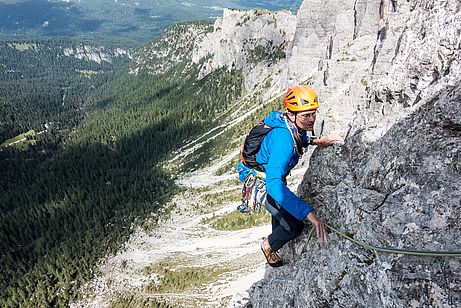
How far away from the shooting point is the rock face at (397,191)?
6805mm

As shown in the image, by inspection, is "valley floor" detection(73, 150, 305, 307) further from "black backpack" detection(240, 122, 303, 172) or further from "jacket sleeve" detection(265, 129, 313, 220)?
"jacket sleeve" detection(265, 129, 313, 220)

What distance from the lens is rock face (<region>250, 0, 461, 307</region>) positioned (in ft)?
22.3

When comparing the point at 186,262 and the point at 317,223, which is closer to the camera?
the point at 317,223

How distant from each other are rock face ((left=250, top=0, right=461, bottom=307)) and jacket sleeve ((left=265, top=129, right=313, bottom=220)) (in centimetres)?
226

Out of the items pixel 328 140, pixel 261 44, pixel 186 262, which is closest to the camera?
pixel 328 140

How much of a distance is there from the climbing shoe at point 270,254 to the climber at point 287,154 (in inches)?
2.4

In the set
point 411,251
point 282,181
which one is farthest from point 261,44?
point 411,251

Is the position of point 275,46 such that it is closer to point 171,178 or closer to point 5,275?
point 171,178

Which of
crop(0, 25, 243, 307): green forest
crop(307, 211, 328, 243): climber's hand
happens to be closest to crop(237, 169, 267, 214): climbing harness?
crop(307, 211, 328, 243): climber's hand

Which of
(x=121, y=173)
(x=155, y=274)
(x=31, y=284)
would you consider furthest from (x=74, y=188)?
(x=155, y=274)

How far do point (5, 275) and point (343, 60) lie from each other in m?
115

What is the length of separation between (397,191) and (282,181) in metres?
3.28

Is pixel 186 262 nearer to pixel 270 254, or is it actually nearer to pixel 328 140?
pixel 270 254

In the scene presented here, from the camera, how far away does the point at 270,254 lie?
12383 millimetres
